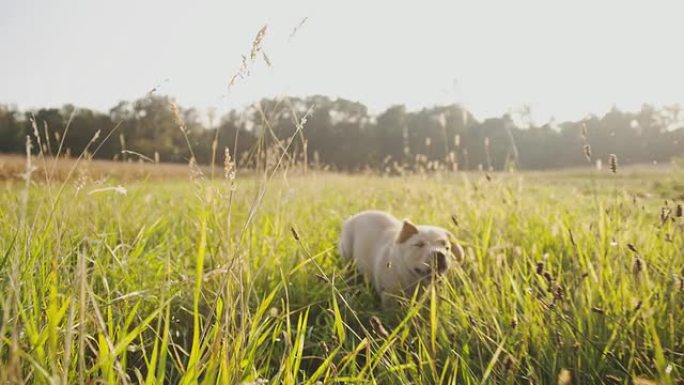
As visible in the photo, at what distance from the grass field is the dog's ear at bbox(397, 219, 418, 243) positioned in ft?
1.41

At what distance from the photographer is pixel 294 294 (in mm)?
2602

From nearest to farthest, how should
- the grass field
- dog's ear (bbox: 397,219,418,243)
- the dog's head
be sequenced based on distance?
1. the grass field
2. the dog's head
3. dog's ear (bbox: 397,219,418,243)

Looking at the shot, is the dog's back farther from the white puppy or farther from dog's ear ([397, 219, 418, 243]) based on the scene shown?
dog's ear ([397, 219, 418, 243])

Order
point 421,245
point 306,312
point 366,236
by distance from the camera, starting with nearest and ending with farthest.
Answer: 1. point 306,312
2. point 421,245
3. point 366,236

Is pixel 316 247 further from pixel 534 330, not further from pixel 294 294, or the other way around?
pixel 534 330

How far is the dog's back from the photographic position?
344cm

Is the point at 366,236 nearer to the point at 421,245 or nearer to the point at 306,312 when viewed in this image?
the point at 421,245

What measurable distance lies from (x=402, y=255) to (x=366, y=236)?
700 millimetres

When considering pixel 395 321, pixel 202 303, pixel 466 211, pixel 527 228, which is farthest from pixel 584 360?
pixel 466 211

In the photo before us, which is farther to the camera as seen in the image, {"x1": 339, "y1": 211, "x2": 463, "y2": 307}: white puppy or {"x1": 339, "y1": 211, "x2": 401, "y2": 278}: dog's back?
{"x1": 339, "y1": 211, "x2": 401, "y2": 278}: dog's back

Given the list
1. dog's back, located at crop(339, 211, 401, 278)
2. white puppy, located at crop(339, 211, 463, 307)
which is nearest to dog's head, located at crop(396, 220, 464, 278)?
white puppy, located at crop(339, 211, 463, 307)

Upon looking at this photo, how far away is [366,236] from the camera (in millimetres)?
3582

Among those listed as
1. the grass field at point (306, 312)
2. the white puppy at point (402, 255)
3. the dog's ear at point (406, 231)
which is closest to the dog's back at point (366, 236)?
the white puppy at point (402, 255)

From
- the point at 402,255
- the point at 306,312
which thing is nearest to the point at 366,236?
the point at 402,255
